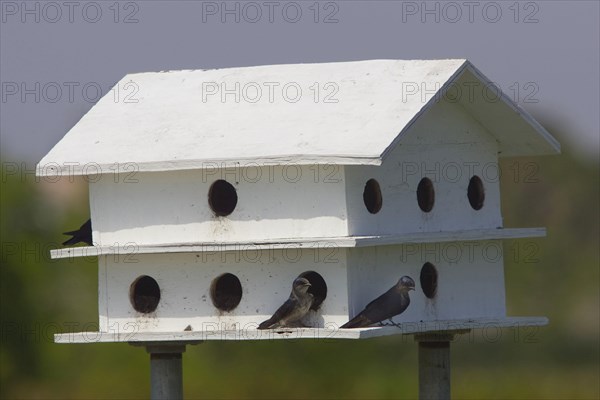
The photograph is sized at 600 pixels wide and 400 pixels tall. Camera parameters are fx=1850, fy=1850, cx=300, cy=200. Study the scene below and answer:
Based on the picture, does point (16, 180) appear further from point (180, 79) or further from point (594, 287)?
point (180, 79)

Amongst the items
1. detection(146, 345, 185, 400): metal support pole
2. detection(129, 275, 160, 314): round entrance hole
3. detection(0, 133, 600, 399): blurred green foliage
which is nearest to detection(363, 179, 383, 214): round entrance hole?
detection(129, 275, 160, 314): round entrance hole

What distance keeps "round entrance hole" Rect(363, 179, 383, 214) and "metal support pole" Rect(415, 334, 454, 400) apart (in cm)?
252

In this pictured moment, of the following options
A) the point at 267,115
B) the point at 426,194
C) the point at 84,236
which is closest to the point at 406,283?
the point at 426,194

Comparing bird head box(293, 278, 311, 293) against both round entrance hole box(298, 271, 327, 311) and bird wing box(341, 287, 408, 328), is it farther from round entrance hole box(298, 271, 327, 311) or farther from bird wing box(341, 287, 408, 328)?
bird wing box(341, 287, 408, 328)

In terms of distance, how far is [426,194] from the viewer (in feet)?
50.0

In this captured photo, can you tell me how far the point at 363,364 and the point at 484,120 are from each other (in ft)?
37.7

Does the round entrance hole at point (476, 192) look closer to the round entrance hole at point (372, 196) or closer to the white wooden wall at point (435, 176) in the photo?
the white wooden wall at point (435, 176)

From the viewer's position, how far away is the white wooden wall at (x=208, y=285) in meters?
14.0

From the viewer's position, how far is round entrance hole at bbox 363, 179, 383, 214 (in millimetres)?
14406

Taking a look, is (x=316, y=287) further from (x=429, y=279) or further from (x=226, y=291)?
(x=429, y=279)

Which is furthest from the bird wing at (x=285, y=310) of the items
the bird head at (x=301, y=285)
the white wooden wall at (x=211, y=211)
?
the white wooden wall at (x=211, y=211)

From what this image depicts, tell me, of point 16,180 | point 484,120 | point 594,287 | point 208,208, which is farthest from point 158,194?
point 594,287

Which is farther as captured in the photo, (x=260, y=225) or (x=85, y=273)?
(x=85, y=273)

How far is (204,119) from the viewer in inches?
589
